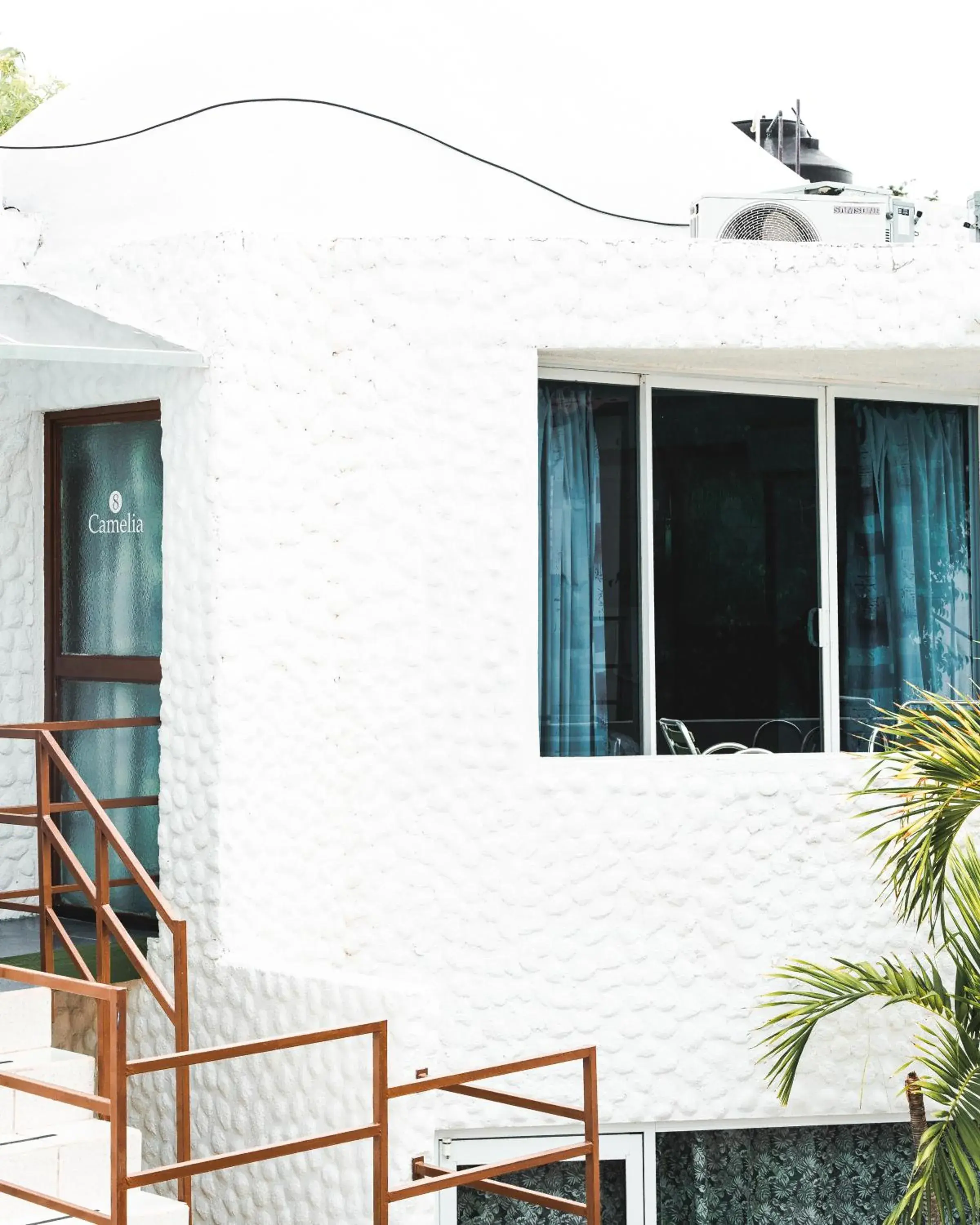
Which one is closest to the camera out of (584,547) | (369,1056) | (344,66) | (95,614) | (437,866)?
(369,1056)

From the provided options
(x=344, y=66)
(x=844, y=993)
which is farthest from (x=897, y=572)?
(x=344, y=66)

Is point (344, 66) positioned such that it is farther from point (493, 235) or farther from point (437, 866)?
point (437, 866)

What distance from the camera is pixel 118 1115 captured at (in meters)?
4.85

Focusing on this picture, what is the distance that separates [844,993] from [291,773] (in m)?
2.56

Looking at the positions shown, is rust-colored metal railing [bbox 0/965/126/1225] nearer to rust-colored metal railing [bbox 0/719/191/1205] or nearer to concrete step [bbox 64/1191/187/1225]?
concrete step [bbox 64/1191/187/1225]

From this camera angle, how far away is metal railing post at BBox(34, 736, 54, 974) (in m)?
6.77

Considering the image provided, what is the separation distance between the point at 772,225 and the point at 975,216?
160 cm

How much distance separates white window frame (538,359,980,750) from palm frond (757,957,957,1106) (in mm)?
1058

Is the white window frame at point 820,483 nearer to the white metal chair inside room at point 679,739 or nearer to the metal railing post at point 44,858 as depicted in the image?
the white metal chair inside room at point 679,739

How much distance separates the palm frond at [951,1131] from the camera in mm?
5984

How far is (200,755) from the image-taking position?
712 cm

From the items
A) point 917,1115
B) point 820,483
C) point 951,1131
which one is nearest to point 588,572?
point 820,483

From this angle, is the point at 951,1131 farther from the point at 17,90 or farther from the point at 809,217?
the point at 17,90

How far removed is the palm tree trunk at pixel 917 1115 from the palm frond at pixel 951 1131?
4 cm
